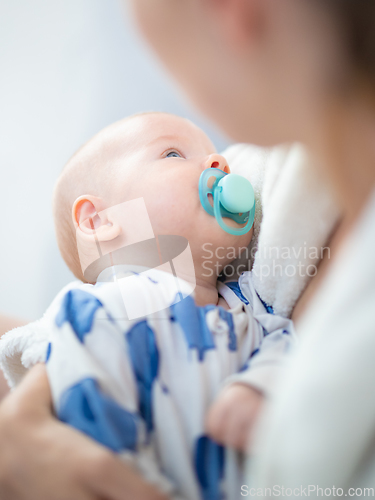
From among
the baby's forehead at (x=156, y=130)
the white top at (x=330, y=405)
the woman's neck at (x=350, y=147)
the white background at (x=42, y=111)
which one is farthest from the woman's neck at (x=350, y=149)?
the white background at (x=42, y=111)

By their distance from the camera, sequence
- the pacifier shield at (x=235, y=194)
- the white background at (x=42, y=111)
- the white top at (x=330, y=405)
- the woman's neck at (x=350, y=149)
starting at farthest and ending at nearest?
1. the white background at (x=42, y=111)
2. the pacifier shield at (x=235, y=194)
3. the woman's neck at (x=350, y=149)
4. the white top at (x=330, y=405)

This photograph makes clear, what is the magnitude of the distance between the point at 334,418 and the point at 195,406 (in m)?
0.17

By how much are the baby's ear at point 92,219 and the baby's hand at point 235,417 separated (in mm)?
435

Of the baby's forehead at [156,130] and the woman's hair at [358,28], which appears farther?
the baby's forehead at [156,130]

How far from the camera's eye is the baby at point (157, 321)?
41 centimetres

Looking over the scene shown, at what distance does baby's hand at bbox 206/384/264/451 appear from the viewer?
15.1 inches

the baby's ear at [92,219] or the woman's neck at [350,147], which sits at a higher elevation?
the woman's neck at [350,147]

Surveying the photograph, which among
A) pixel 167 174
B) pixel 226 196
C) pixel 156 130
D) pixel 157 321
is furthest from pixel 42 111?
pixel 157 321

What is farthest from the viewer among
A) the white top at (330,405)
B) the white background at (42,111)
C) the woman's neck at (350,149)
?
the white background at (42,111)

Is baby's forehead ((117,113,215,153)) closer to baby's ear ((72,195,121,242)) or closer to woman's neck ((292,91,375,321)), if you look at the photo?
baby's ear ((72,195,121,242))

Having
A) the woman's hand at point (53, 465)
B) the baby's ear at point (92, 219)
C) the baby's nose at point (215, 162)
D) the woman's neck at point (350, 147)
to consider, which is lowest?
the woman's hand at point (53, 465)

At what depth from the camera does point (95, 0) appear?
3.46 feet

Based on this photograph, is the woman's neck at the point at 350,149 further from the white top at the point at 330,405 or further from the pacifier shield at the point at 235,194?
the pacifier shield at the point at 235,194

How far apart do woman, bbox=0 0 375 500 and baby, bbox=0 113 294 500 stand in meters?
0.04
